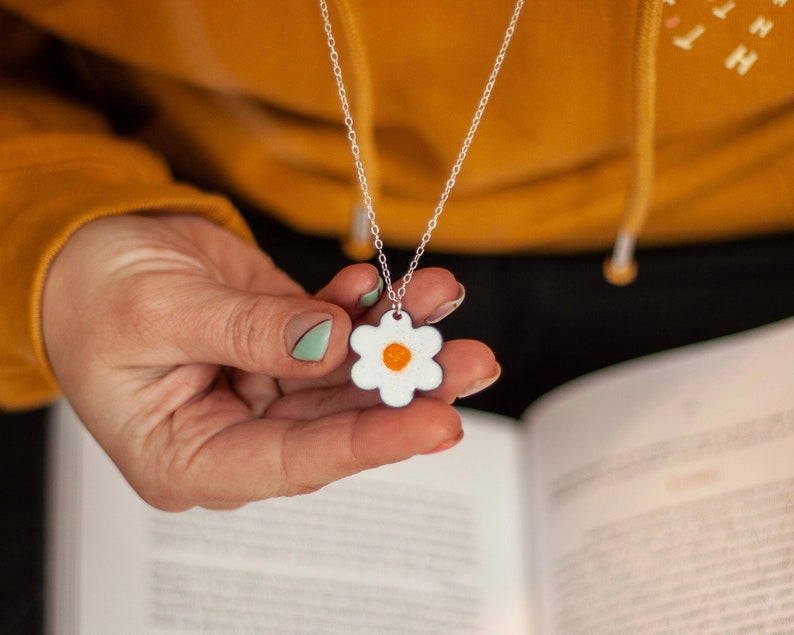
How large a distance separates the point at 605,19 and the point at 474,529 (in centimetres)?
44

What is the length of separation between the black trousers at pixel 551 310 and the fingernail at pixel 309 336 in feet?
1.18

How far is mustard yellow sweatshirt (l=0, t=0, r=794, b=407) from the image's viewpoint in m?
0.63

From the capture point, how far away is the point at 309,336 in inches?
19.4

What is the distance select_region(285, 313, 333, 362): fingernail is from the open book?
0.28m

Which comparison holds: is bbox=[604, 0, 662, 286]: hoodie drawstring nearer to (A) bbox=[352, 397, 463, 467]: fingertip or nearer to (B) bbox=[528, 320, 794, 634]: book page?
(B) bbox=[528, 320, 794, 634]: book page

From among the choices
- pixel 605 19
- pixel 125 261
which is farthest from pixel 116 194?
pixel 605 19

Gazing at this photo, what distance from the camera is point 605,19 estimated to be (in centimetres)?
62

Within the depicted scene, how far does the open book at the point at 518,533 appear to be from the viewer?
0.67 meters

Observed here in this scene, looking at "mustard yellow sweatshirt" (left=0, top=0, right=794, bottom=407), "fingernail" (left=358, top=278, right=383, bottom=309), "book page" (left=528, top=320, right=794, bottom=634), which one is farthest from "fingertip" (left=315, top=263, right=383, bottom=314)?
"book page" (left=528, top=320, right=794, bottom=634)

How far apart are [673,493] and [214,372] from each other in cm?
39

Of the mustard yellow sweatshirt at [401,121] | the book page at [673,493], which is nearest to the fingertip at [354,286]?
the mustard yellow sweatshirt at [401,121]

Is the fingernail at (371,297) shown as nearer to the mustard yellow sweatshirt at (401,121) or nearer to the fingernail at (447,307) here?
the fingernail at (447,307)

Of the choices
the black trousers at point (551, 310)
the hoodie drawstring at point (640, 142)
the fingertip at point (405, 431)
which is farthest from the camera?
the black trousers at point (551, 310)

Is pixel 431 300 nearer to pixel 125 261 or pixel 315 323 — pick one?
pixel 315 323
